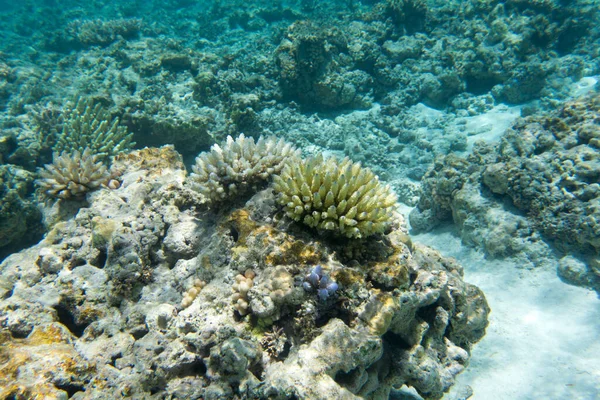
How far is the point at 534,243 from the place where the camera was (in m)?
5.34

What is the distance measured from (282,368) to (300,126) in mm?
9549

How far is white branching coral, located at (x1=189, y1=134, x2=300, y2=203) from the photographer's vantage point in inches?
143

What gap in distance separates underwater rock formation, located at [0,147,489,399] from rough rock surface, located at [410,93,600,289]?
2126 millimetres

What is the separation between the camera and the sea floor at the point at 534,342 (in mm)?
3736

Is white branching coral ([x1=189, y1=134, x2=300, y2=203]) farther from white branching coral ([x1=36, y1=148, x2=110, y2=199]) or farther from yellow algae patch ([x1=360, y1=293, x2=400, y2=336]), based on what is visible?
white branching coral ([x1=36, y1=148, x2=110, y2=199])

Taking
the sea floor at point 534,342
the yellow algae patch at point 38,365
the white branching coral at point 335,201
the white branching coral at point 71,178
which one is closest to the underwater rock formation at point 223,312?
the yellow algae patch at point 38,365

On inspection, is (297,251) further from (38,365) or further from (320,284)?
(38,365)

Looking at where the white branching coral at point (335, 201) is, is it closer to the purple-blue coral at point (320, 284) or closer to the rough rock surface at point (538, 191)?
the purple-blue coral at point (320, 284)

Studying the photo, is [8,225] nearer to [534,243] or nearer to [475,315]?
[475,315]

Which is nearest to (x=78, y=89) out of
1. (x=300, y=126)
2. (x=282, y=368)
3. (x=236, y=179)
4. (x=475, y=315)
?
(x=300, y=126)

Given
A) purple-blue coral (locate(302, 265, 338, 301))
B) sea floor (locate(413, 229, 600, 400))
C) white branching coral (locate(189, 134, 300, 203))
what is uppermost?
white branching coral (locate(189, 134, 300, 203))

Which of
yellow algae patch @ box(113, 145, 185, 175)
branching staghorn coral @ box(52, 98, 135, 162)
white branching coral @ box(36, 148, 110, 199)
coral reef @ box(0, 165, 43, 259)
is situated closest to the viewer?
white branching coral @ box(36, 148, 110, 199)

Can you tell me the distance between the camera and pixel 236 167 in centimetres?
369

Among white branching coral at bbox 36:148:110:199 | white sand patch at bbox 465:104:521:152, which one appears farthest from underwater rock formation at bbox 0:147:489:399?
white sand patch at bbox 465:104:521:152
